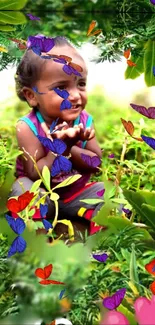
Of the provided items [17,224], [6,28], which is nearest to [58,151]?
[17,224]

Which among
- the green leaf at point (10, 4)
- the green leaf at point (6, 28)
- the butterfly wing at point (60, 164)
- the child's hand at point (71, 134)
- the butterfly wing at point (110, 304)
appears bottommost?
the butterfly wing at point (110, 304)

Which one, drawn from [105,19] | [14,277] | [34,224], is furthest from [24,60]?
[14,277]

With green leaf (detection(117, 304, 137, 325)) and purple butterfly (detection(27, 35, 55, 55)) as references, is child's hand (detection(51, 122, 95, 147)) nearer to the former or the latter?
purple butterfly (detection(27, 35, 55, 55))

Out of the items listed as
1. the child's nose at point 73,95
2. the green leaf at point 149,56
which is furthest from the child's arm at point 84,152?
the green leaf at point 149,56

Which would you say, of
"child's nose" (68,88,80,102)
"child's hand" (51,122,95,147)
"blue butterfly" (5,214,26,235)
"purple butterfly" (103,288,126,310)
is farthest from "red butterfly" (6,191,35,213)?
"child's nose" (68,88,80,102)

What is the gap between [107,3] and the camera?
4.36 ft

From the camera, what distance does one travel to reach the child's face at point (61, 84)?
123 centimetres

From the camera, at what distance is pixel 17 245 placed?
2.83 feet

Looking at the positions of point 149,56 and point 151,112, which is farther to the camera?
point 149,56

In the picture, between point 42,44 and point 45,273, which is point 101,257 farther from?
point 42,44

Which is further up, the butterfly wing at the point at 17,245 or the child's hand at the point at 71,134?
the child's hand at the point at 71,134

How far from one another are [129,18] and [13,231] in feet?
1.59

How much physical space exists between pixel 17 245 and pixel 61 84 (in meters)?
0.46

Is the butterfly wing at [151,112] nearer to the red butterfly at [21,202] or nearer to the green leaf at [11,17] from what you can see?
the red butterfly at [21,202]
